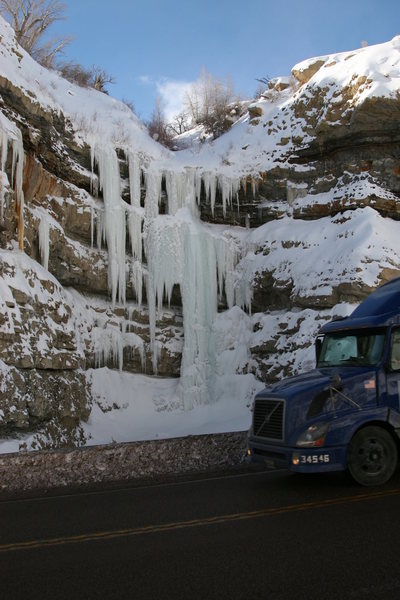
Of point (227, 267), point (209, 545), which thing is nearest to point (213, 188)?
point (227, 267)

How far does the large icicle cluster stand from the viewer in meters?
22.4

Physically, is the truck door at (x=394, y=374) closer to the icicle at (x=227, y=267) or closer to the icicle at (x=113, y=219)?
the icicle at (x=113, y=219)

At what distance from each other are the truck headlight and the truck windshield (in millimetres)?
1212

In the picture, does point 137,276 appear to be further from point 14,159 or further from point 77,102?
point 77,102

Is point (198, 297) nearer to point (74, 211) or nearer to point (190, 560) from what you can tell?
point (74, 211)

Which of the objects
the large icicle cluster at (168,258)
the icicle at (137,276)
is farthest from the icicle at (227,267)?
the icicle at (137,276)

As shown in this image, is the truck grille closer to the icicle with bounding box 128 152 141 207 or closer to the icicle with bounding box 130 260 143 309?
the icicle with bounding box 130 260 143 309

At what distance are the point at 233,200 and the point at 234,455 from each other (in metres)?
17.2

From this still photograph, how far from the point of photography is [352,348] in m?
8.12

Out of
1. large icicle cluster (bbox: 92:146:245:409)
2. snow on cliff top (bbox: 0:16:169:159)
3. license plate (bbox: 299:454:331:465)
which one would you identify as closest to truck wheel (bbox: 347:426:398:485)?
license plate (bbox: 299:454:331:465)

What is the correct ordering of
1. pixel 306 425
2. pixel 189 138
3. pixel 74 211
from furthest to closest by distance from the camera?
pixel 189 138 < pixel 74 211 < pixel 306 425

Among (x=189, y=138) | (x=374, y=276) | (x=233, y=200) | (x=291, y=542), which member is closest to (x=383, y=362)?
(x=291, y=542)

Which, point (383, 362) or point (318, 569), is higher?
point (383, 362)

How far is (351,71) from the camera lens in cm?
2477
